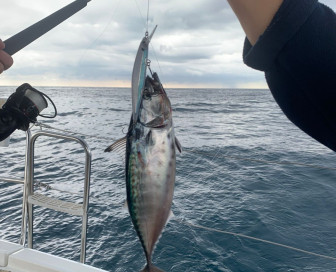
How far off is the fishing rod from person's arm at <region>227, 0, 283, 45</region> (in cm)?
142

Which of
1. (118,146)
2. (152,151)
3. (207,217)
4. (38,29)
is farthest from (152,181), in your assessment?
(207,217)

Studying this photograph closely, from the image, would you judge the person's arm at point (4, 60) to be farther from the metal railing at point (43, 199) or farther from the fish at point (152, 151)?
the metal railing at point (43, 199)

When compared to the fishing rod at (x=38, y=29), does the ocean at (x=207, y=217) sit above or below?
below

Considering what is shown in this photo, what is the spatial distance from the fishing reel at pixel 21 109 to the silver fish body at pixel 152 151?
130cm

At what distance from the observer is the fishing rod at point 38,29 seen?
154 cm

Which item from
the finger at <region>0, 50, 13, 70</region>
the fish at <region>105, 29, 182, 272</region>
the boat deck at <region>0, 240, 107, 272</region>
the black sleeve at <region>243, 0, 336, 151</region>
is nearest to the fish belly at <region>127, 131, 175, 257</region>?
the fish at <region>105, 29, 182, 272</region>

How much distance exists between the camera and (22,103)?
2160mm

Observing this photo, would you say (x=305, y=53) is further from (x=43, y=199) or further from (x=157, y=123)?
(x=43, y=199)

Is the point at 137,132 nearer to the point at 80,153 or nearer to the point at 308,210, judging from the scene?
the point at 308,210

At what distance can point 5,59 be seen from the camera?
147 cm

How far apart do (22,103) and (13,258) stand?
3.69 ft

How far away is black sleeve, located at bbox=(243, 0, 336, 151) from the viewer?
1.52 ft

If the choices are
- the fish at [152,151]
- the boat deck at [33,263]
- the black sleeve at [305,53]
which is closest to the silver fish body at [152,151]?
the fish at [152,151]

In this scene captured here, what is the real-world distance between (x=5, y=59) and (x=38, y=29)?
0.94 feet
